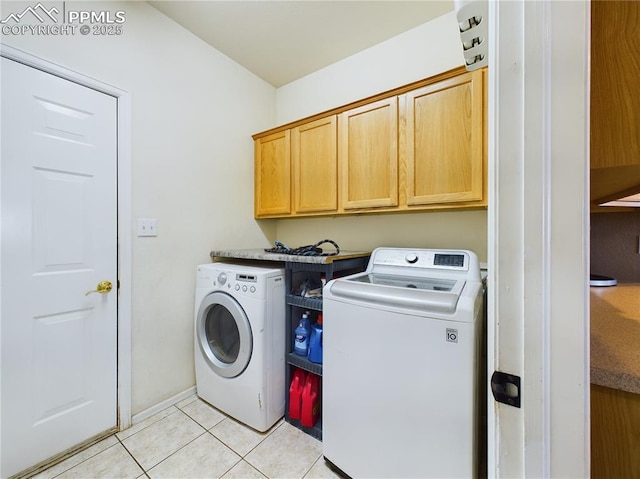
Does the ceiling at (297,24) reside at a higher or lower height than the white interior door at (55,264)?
higher

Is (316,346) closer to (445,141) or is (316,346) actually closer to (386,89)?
(445,141)

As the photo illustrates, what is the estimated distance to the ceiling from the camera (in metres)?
1.73

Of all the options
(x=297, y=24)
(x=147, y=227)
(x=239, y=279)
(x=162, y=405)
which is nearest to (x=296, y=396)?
(x=239, y=279)

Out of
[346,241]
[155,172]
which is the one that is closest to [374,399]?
[346,241]

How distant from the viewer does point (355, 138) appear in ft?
6.12

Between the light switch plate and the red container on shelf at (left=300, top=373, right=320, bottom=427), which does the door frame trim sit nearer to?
the light switch plate

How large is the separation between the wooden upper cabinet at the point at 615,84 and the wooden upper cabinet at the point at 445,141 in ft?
3.11

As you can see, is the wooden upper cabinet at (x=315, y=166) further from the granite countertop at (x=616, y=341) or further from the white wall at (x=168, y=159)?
the granite countertop at (x=616, y=341)

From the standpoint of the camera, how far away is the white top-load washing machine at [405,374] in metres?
0.95

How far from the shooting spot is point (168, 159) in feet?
6.06

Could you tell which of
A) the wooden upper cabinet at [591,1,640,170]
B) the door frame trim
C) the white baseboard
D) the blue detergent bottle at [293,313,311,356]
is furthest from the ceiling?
the white baseboard

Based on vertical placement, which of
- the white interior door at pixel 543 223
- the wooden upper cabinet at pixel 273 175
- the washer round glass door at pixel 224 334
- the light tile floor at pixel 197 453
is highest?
the wooden upper cabinet at pixel 273 175

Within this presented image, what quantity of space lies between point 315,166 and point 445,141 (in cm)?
95

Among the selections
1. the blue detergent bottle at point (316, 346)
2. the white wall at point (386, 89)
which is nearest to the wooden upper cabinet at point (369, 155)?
the white wall at point (386, 89)
